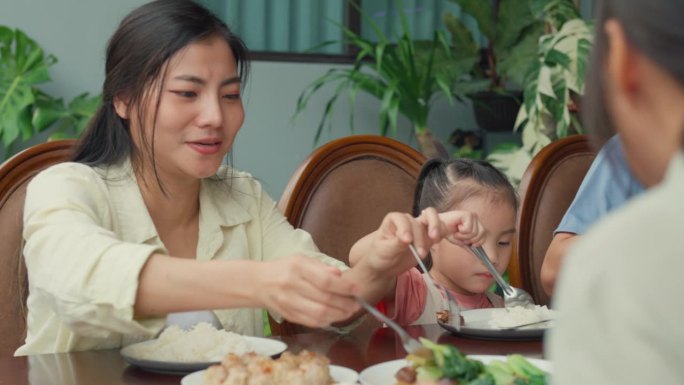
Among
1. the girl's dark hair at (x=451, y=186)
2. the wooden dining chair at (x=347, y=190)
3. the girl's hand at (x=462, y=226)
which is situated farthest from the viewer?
the girl's dark hair at (x=451, y=186)

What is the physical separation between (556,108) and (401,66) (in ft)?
2.23

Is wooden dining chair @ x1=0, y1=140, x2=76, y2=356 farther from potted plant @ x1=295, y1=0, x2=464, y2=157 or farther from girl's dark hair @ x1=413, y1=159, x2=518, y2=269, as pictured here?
potted plant @ x1=295, y1=0, x2=464, y2=157

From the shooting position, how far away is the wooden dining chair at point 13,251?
1703mm

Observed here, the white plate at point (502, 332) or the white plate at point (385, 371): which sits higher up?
the white plate at point (385, 371)

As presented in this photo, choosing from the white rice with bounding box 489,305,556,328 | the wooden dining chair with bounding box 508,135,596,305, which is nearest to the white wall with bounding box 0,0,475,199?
the wooden dining chair with bounding box 508,135,596,305

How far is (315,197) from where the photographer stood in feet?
6.90

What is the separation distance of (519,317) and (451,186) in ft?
2.15

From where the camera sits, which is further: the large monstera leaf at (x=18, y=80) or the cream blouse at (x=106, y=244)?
the large monstera leaf at (x=18, y=80)

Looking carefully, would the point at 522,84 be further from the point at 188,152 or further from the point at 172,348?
the point at 172,348

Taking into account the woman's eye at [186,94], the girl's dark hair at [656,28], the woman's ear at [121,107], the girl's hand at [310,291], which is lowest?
the girl's hand at [310,291]

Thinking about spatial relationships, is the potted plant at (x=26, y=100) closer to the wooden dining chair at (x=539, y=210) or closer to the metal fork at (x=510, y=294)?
the wooden dining chair at (x=539, y=210)

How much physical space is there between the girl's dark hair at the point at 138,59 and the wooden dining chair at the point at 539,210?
82 cm

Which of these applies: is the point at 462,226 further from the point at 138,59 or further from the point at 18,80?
the point at 18,80

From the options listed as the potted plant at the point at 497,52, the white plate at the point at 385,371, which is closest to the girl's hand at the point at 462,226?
the white plate at the point at 385,371
